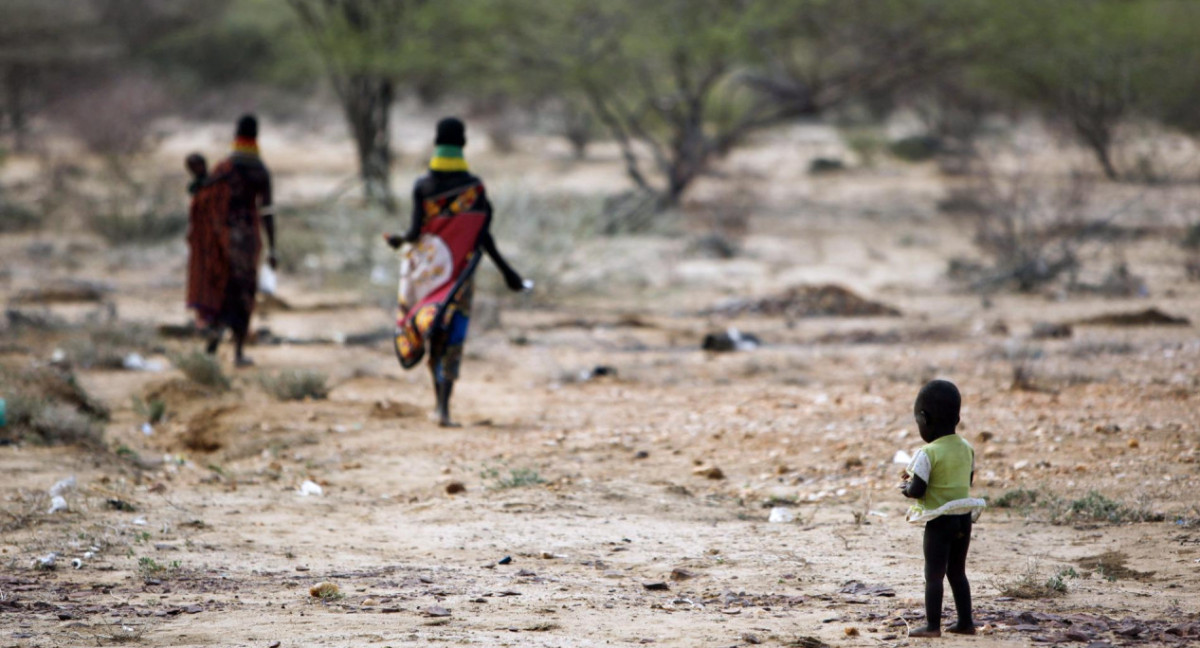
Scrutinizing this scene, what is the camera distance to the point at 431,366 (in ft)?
22.5

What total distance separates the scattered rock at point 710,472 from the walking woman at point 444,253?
149 cm

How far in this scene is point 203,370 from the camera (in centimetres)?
758

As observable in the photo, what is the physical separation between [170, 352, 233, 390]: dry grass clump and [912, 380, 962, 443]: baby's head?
521 centimetres

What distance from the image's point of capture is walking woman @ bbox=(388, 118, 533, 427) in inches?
263

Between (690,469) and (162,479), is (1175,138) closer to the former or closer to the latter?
(690,469)

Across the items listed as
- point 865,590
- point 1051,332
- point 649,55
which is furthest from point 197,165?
point 649,55

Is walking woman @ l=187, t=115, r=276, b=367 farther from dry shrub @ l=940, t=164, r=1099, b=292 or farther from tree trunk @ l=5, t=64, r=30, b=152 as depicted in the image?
tree trunk @ l=5, t=64, r=30, b=152

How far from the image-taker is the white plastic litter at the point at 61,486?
510 cm

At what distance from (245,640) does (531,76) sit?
626 inches

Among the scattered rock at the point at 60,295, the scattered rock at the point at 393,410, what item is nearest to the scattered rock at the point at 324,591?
the scattered rock at the point at 393,410

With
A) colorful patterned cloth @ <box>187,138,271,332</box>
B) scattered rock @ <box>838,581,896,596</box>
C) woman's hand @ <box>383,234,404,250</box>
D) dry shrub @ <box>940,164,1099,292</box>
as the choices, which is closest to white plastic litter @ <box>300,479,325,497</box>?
woman's hand @ <box>383,234,404,250</box>

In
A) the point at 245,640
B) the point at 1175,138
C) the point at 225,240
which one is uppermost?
the point at 1175,138

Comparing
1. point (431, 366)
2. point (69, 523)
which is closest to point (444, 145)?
point (431, 366)

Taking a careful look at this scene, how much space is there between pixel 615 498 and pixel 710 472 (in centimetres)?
60
